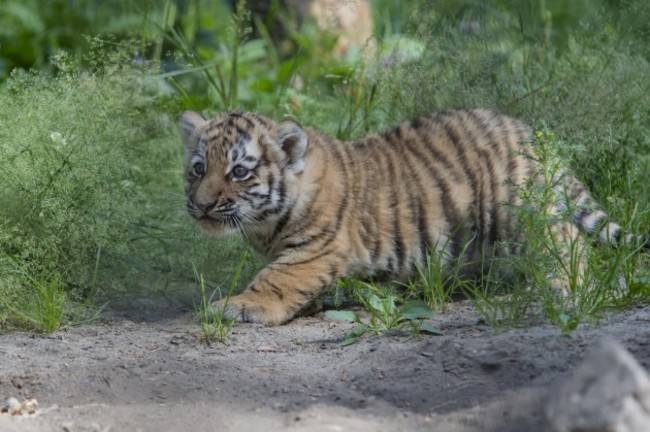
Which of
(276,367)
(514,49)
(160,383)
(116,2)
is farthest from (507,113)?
(116,2)

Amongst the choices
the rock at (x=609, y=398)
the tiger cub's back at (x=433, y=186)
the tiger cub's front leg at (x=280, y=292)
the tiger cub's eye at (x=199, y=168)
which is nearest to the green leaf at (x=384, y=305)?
the tiger cub's front leg at (x=280, y=292)

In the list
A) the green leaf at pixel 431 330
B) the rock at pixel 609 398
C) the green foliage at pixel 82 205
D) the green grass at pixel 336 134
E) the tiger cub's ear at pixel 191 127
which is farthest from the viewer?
the tiger cub's ear at pixel 191 127

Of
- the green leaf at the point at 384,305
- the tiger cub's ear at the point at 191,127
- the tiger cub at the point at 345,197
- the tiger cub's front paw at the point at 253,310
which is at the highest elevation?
the tiger cub's ear at the point at 191,127

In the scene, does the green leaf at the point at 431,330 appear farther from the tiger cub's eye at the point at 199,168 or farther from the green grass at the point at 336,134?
the tiger cub's eye at the point at 199,168

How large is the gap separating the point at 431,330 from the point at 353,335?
320mm

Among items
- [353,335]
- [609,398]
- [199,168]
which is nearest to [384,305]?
[353,335]

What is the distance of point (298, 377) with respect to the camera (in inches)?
152

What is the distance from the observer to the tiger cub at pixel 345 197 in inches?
193

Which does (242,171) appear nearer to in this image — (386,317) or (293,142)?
(293,142)

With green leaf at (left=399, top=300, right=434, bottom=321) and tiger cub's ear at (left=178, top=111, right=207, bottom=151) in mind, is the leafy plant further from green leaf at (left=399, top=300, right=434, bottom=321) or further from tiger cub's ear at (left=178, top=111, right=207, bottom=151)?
tiger cub's ear at (left=178, top=111, right=207, bottom=151)

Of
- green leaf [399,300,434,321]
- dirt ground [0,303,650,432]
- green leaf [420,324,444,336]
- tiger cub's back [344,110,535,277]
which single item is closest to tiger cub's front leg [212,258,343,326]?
dirt ground [0,303,650,432]

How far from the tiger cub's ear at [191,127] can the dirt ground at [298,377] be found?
1058 millimetres

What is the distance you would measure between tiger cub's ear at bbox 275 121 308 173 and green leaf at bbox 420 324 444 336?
1.15m

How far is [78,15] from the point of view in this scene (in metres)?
10.1
